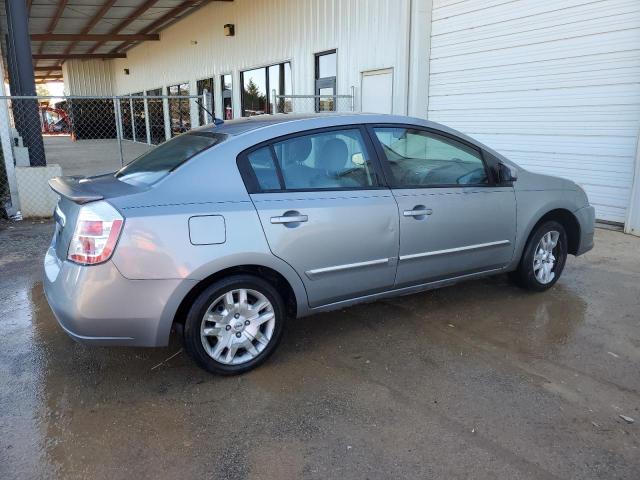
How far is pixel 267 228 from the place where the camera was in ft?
11.0

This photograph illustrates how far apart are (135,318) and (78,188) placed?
3.26ft

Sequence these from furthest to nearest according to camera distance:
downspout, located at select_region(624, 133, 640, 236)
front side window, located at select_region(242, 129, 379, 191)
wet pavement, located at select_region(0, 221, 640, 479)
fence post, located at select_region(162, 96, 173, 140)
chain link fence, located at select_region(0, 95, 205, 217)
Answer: fence post, located at select_region(162, 96, 173, 140), chain link fence, located at select_region(0, 95, 205, 217), downspout, located at select_region(624, 133, 640, 236), front side window, located at select_region(242, 129, 379, 191), wet pavement, located at select_region(0, 221, 640, 479)

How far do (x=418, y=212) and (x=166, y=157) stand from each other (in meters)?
1.84

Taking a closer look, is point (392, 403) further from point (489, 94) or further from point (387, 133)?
point (489, 94)

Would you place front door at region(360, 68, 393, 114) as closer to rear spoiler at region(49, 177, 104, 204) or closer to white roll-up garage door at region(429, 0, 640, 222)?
white roll-up garage door at region(429, 0, 640, 222)

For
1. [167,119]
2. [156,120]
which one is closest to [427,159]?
[167,119]

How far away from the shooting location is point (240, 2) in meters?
16.0

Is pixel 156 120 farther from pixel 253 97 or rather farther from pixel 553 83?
pixel 553 83

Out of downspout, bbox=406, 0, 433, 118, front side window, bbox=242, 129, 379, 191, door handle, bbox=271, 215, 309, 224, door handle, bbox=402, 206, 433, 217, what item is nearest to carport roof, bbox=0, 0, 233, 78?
downspout, bbox=406, 0, 433, 118

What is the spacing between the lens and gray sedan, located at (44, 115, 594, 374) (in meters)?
3.08

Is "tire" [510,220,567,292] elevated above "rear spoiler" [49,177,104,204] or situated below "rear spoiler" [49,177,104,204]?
below

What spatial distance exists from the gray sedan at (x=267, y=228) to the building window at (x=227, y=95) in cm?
1396

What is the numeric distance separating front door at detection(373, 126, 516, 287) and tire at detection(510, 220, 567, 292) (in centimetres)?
28

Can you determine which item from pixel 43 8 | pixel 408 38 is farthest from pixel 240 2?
pixel 408 38
